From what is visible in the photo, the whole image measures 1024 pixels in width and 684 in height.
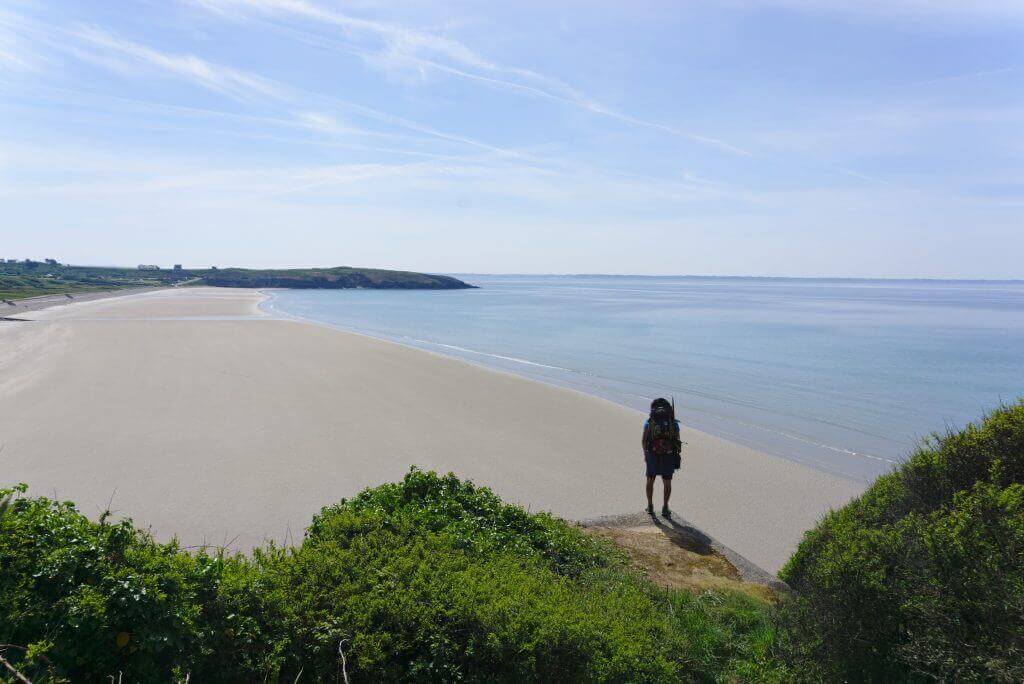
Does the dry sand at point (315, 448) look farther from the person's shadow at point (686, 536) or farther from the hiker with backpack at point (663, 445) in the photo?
the hiker with backpack at point (663, 445)

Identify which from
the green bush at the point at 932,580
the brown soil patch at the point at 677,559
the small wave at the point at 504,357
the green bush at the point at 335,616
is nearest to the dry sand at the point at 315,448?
the brown soil patch at the point at 677,559

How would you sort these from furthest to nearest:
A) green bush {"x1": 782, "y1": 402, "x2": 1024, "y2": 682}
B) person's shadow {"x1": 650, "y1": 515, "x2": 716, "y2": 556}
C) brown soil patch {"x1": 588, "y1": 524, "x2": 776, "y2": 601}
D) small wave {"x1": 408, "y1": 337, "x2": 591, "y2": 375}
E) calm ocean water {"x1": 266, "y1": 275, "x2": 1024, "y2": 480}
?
small wave {"x1": 408, "y1": 337, "x2": 591, "y2": 375} → calm ocean water {"x1": 266, "y1": 275, "x2": 1024, "y2": 480} → person's shadow {"x1": 650, "y1": 515, "x2": 716, "y2": 556} → brown soil patch {"x1": 588, "y1": 524, "x2": 776, "y2": 601} → green bush {"x1": 782, "y1": 402, "x2": 1024, "y2": 682}

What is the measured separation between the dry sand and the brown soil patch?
3.80 feet

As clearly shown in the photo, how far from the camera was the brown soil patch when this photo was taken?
279 inches

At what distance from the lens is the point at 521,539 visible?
6527 millimetres

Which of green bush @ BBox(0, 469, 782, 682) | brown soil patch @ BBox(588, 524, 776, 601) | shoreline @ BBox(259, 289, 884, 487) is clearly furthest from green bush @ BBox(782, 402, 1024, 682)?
brown soil patch @ BBox(588, 524, 776, 601)

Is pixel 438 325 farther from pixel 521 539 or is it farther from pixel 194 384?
pixel 521 539

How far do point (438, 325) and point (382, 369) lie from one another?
27.0 metres

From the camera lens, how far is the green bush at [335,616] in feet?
12.3

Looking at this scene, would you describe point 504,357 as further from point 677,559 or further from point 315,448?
point 677,559

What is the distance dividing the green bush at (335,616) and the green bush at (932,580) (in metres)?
0.63

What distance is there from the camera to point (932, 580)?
4426mm

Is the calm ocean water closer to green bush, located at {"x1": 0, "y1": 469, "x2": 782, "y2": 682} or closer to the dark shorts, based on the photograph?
the dark shorts

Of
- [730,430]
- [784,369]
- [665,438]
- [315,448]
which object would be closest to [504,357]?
[784,369]
